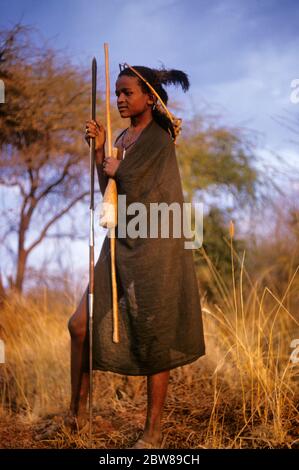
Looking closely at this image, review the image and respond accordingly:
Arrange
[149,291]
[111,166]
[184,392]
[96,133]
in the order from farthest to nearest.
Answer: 1. [184,392]
2. [96,133]
3. [111,166]
4. [149,291]

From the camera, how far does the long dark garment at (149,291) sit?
3.20 m

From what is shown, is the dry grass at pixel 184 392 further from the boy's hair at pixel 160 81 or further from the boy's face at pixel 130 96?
the boy's face at pixel 130 96

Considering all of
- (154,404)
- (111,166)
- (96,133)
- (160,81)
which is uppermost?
(160,81)

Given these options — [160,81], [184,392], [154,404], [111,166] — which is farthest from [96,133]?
[184,392]

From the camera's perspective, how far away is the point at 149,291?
10.5 feet

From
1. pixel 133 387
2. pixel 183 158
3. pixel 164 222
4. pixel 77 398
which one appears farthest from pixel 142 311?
pixel 183 158

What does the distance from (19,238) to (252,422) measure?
5.80 m

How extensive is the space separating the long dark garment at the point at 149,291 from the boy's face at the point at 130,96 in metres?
0.13

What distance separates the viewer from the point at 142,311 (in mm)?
3211

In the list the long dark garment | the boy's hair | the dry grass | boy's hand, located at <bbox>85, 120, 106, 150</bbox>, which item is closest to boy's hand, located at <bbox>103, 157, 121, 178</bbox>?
the long dark garment

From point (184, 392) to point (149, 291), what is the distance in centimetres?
159

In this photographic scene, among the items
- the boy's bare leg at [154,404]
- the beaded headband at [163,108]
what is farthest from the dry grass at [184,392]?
the beaded headband at [163,108]

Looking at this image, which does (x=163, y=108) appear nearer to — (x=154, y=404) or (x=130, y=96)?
(x=130, y=96)

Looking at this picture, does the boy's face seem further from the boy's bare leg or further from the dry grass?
the boy's bare leg
